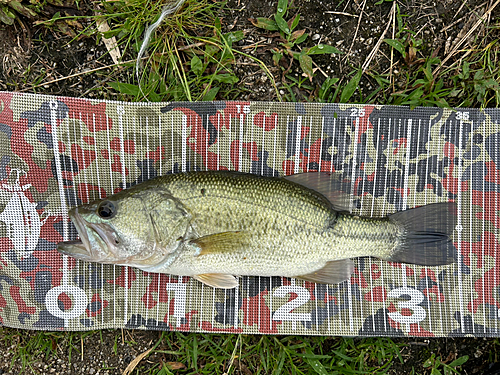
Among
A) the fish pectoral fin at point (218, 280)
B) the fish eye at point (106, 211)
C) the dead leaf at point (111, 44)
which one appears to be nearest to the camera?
the fish eye at point (106, 211)

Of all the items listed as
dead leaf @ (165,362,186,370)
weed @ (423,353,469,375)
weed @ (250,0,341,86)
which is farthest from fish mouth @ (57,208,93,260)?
weed @ (423,353,469,375)

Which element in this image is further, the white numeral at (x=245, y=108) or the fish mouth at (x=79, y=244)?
the white numeral at (x=245, y=108)

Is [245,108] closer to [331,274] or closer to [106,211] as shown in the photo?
[106,211]

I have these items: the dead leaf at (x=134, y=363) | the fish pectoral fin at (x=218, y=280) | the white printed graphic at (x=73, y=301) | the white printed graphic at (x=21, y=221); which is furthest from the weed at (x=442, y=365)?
the white printed graphic at (x=21, y=221)

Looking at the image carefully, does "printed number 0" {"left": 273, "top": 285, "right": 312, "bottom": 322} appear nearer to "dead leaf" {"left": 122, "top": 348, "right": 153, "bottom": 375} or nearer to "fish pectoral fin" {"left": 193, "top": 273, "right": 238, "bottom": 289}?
"fish pectoral fin" {"left": 193, "top": 273, "right": 238, "bottom": 289}

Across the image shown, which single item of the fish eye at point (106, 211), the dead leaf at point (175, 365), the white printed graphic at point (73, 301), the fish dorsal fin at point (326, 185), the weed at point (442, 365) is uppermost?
the fish dorsal fin at point (326, 185)

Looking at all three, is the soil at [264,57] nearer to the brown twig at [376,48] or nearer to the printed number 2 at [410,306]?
the brown twig at [376,48]

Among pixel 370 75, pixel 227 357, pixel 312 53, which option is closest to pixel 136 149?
pixel 312 53
